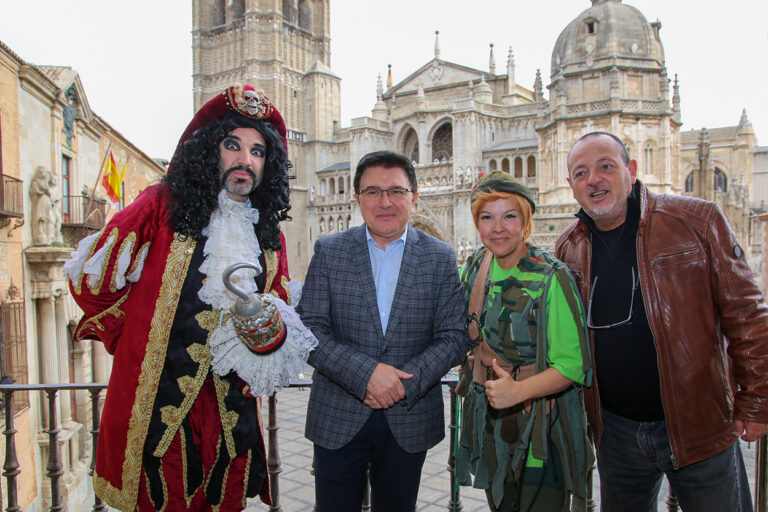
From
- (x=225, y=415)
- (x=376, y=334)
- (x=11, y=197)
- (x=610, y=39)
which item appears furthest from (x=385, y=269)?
(x=610, y=39)

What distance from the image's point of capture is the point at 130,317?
104 inches

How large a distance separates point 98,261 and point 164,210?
0.40 m

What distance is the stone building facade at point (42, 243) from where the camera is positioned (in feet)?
29.5

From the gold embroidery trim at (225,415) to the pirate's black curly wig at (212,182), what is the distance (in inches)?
30.1

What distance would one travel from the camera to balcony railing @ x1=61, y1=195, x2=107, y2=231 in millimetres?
11751

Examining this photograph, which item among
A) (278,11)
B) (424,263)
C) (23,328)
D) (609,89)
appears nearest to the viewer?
(424,263)

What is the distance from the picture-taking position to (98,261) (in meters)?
2.53

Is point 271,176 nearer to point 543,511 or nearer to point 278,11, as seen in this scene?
point 543,511

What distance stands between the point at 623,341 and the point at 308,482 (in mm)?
6524

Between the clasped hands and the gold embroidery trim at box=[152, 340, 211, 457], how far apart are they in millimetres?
835

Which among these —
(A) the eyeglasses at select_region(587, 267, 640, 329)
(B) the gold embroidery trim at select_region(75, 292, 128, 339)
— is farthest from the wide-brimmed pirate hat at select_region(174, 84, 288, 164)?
(A) the eyeglasses at select_region(587, 267, 640, 329)

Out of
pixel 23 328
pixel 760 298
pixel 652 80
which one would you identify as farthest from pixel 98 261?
pixel 652 80

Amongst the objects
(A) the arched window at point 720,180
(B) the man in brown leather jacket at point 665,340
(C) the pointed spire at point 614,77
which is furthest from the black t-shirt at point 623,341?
(A) the arched window at point 720,180

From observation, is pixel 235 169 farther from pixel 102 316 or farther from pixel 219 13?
pixel 219 13
